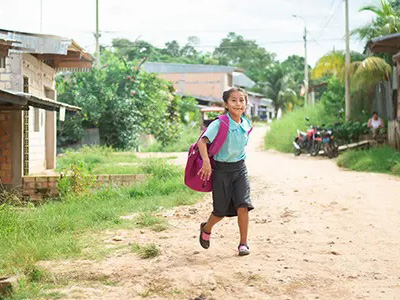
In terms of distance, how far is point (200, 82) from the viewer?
174 feet

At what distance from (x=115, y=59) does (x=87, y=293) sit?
22699 millimetres

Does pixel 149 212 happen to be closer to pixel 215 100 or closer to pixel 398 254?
pixel 398 254

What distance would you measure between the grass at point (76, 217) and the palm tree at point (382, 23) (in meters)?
11.9

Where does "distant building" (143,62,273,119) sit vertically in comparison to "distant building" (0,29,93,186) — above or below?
above

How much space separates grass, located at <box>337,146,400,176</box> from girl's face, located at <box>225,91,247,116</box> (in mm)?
8264

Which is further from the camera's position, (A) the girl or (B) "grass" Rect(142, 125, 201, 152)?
(B) "grass" Rect(142, 125, 201, 152)

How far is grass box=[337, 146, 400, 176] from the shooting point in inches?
544

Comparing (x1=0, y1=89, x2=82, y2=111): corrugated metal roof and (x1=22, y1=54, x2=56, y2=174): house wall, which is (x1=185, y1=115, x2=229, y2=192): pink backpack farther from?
(x1=22, y1=54, x2=56, y2=174): house wall

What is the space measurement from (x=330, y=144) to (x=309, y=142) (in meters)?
1.88

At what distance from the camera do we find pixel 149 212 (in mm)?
8734

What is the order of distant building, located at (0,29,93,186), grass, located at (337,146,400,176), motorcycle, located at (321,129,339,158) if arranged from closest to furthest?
distant building, located at (0,29,93,186)
grass, located at (337,146,400,176)
motorcycle, located at (321,129,339,158)

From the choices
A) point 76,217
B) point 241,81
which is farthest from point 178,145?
point 241,81

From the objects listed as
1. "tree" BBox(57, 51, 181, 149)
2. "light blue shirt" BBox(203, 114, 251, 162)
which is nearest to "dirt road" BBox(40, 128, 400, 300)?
"light blue shirt" BBox(203, 114, 251, 162)

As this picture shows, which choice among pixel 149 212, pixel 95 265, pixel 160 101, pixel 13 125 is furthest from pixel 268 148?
pixel 95 265
